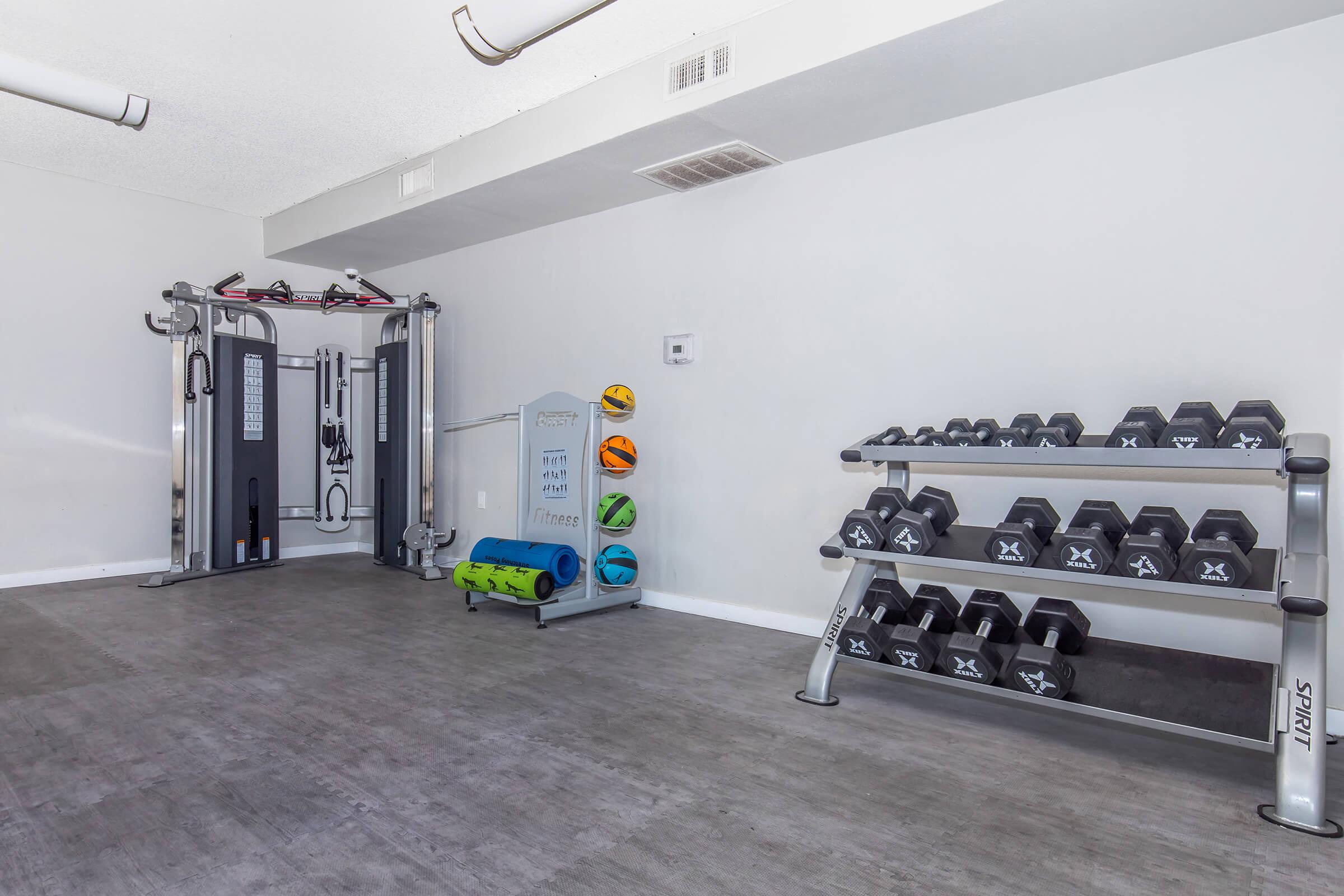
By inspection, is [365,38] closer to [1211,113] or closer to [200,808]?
[200,808]

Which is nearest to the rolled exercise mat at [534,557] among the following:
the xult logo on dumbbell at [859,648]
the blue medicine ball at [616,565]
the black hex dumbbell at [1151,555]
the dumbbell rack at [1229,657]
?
the blue medicine ball at [616,565]

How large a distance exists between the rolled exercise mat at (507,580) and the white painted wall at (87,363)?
277 centimetres

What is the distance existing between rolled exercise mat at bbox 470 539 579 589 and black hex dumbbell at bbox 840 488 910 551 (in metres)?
1.81

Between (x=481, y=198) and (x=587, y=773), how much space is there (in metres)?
3.39

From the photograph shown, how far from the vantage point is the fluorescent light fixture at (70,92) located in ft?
11.0

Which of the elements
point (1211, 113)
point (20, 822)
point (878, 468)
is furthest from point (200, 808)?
point (1211, 113)

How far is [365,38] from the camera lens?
316 centimetres

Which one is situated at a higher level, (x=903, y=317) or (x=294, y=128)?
(x=294, y=128)

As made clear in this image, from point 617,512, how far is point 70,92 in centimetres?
327

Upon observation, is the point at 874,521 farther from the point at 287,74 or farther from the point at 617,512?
the point at 287,74

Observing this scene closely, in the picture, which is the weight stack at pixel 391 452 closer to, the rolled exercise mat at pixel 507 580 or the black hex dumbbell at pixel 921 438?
the rolled exercise mat at pixel 507 580

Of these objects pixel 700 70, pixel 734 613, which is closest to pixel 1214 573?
pixel 734 613

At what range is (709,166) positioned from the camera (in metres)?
3.78

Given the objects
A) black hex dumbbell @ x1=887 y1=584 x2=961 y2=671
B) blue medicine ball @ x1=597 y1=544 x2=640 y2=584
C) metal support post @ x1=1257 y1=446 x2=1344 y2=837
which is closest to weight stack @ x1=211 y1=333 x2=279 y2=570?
blue medicine ball @ x1=597 y1=544 x2=640 y2=584
